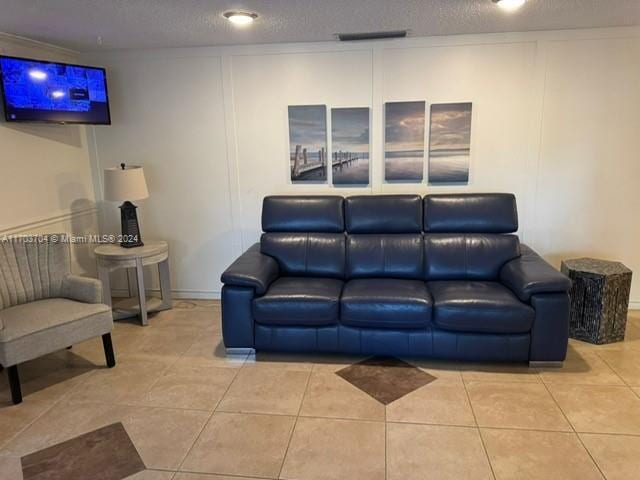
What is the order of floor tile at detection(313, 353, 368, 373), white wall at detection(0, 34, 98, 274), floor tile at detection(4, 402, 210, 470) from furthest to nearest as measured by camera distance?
white wall at detection(0, 34, 98, 274), floor tile at detection(313, 353, 368, 373), floor tile at detection(4, 402, 210, 470)

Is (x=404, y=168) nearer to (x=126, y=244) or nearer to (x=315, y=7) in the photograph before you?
(x=315, y=7)

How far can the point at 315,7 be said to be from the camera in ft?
8.87

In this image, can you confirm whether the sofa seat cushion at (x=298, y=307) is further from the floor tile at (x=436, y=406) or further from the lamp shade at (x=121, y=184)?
the lamp shade at (x=121, y=184)

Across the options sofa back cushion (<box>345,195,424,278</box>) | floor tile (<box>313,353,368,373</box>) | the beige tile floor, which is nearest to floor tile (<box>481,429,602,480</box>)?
the beige tile floor

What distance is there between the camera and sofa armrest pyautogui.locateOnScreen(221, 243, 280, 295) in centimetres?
300

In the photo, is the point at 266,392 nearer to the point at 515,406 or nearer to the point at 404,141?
the point at 515,406

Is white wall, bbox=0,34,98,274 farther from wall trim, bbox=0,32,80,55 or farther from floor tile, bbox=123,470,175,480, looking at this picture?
floor tile, bbox=123,470,175,480

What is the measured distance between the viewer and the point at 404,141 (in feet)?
12.3

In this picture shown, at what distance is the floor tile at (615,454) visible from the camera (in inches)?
77.5

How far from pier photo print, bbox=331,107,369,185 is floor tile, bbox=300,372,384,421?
5.77ft

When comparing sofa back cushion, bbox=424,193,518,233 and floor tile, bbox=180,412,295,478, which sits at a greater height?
sofa back cushion, bbox=424,193,518,233

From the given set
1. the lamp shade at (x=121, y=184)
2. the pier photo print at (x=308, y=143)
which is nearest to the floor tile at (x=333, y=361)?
the pier photo print at (x=308, y=143)

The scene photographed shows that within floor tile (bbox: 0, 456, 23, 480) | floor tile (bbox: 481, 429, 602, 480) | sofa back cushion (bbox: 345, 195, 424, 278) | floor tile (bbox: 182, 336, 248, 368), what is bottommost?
floor tile (bbox: 0, 456, 23, 480)

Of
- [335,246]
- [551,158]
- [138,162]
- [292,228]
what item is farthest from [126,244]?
[551,158]
